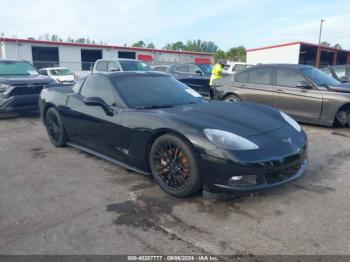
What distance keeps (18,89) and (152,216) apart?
21.6ft

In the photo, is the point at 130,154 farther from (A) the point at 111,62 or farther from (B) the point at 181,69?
(B) the point at 181,69

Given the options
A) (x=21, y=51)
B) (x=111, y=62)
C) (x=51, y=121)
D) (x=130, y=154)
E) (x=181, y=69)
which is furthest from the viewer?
(x=21, y=51)

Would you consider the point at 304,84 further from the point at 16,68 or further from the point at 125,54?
the point at 125,54

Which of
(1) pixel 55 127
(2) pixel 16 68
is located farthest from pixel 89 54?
(1) pixel 55 127

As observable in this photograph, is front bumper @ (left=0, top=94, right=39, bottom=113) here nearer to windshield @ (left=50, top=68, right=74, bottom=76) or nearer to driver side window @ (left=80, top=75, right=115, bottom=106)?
driver side window @ (left=80, top=75, right=115, bottom=106)

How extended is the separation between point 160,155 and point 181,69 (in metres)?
11.1

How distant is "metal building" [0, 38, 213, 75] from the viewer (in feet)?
86.0

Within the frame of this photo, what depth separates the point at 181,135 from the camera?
3400 mm

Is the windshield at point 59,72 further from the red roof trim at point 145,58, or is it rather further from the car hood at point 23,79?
the red roof trim at point 145,58

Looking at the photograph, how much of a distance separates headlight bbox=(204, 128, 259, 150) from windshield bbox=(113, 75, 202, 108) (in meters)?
1.12

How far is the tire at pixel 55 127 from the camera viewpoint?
5500mm

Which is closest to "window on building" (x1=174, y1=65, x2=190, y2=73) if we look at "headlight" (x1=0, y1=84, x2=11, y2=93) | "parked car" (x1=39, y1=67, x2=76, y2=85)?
"parked car" (x1=39, y1=67, x2=76, y2=85)

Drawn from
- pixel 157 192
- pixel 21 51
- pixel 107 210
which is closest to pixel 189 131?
pixel 157 192

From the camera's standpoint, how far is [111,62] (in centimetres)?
1250
